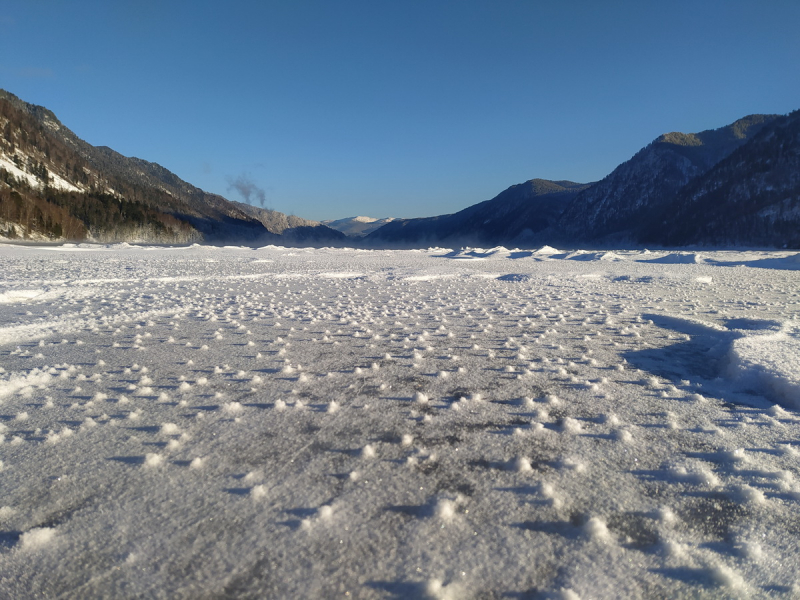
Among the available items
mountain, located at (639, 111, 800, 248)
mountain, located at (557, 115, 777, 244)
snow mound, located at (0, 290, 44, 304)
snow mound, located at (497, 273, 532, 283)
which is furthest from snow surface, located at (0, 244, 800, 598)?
mountain, located at (557, 115, 777, 244)

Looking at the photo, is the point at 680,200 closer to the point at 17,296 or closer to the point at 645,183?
the point at 645,183

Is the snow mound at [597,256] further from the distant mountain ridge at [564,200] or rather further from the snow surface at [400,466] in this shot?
the distant mountain ridge at [564,200]

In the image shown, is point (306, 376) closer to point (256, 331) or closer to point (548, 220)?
point (256, 331)

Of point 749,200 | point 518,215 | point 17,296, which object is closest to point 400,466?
point 17,296

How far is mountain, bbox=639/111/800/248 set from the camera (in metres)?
70.2

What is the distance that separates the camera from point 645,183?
125125mm

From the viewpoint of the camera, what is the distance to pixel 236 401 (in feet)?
10.4

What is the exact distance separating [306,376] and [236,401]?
0.73 metres

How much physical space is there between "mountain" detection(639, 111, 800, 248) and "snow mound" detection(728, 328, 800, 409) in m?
82.8

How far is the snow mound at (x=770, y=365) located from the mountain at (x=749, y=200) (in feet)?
272

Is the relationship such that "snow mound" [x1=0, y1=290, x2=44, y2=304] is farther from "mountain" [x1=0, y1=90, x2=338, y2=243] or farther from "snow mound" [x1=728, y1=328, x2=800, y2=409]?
"mountain" [x1=0, y1=90, x2=338, y2=243]

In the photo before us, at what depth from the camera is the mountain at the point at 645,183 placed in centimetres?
12068

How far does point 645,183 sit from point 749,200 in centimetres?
4779

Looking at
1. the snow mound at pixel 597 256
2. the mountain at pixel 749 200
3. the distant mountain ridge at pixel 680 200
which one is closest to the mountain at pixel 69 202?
the snow mound at pixel 597 256
